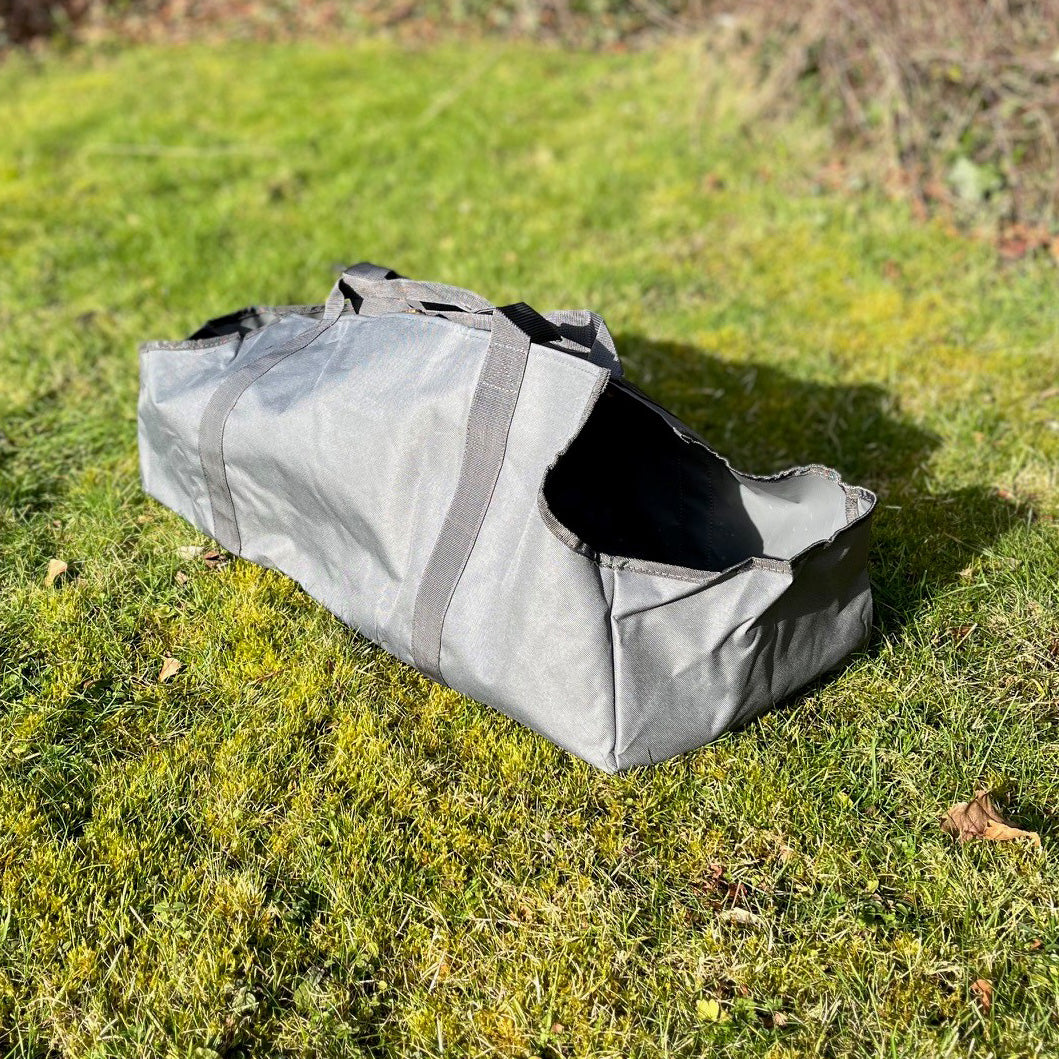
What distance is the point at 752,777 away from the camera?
228cm

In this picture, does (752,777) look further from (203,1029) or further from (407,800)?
(203,1029)

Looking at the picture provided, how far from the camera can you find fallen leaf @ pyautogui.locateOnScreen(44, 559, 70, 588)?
287 centimetres

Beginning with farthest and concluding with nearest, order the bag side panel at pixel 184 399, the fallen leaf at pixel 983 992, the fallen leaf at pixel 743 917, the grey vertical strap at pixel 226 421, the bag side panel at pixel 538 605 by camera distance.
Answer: the bag side panel at pixel 184 399
the grey vertical strap at pixel 226 421
the bag side panel at pixel 538 605
the fallen leaf at pixel 743 917
the fallen leaf at pixel 983 992

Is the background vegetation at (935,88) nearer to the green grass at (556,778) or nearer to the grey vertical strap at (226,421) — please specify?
the green grass at (556,778)

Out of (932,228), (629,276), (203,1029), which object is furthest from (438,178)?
(203,1029)

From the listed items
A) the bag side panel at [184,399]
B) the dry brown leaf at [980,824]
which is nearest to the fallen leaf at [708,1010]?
the dry brown leaf at [980,824]

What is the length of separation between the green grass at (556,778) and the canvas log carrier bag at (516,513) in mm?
204

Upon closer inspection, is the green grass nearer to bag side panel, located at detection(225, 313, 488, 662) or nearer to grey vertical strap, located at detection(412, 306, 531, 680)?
bag side panel, located at detection(225, 313, 488, 662)

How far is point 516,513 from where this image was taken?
224 cm

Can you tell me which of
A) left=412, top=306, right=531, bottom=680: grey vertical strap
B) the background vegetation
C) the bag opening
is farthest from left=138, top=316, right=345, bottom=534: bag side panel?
the background vegetation

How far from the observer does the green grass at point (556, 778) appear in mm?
1896

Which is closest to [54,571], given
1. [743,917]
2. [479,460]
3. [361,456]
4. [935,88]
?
[361,456]

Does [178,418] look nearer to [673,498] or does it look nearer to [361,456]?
[361,456]

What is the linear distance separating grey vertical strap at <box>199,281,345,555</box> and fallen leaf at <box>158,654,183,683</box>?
0.40 meters
